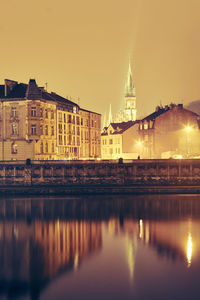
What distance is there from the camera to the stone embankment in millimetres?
77125

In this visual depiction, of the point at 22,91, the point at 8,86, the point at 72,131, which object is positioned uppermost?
the point at 8,86

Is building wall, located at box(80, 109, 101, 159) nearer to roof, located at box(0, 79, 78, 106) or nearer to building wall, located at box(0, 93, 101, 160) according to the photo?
building wall, located at box(0, 93, 101, 160)

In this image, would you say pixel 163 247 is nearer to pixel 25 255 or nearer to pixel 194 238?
pixel 194 238

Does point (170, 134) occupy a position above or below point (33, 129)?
above

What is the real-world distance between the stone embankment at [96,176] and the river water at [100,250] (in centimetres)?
1231

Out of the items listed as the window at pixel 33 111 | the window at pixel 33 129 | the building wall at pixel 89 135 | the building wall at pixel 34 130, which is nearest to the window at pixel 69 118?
the building wall at pixel 34 130

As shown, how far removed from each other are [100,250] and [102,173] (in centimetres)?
4165

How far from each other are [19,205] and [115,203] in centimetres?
1214

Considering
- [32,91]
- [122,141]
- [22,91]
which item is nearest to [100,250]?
[32,91]

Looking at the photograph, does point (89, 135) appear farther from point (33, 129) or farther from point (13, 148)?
point (13, 148)

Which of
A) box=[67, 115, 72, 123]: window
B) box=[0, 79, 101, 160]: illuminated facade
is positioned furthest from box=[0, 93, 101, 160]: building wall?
box=[67, 115, 72, 123]: window

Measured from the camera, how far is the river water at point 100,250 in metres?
28.0

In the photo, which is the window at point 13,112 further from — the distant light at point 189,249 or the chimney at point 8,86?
the distant light at point 189,249

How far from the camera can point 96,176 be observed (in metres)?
79.5
